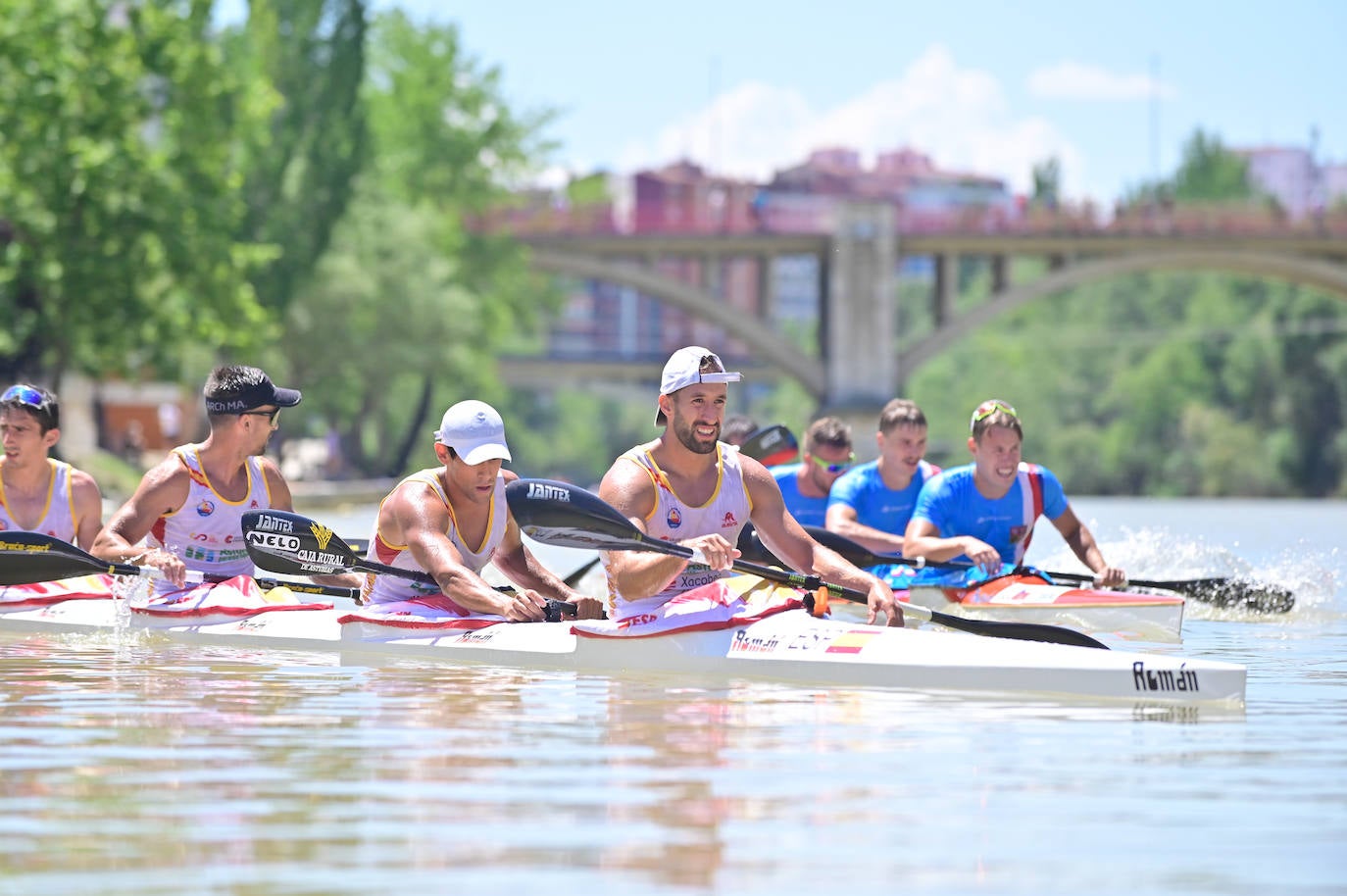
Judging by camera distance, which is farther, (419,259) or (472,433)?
Result: (419,259)

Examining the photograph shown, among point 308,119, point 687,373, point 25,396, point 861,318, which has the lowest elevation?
point 25,396

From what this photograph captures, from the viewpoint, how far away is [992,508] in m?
12.5

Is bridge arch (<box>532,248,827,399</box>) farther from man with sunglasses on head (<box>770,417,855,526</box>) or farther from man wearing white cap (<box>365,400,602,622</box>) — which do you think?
man wearing white cap (<box>365,400,602,622</box>)

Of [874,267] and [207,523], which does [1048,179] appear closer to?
[874,267]

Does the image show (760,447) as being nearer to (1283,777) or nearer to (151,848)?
(1283,777)

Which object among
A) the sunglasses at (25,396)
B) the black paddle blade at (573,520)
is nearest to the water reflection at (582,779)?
the black paddle blade at (573,520)

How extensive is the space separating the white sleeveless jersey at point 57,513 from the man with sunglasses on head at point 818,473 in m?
4.98

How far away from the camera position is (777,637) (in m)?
9.27

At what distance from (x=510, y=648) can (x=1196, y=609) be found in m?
6.95

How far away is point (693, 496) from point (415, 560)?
1.90 m

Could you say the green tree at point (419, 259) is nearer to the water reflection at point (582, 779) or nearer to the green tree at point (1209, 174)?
the water reflection at point (582, 779)

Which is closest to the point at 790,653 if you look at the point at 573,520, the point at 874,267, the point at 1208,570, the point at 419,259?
the point at 573,520

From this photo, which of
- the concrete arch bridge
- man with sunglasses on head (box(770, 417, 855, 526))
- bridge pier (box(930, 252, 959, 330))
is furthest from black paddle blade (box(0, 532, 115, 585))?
bridge pier (box(930, 252, 959, 330))

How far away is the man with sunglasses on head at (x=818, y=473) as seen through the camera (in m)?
14.7
